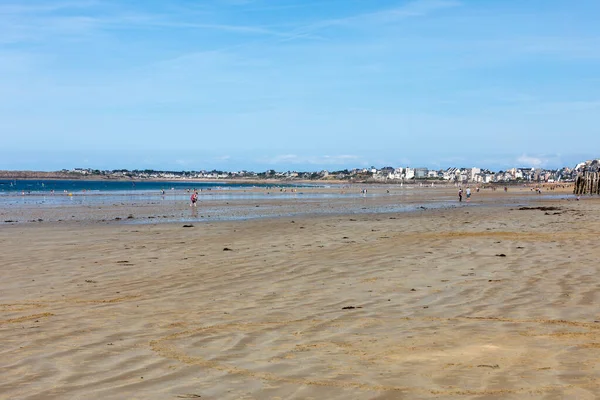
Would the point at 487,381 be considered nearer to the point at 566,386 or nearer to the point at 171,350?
the point at 566,386

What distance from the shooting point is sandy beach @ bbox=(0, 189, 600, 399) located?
14.9 ft

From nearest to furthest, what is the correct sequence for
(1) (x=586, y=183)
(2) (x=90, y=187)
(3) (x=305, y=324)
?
(3) (x=305, y=324) → (1) (x=586, y=183) → (2) (x=90, y=187)

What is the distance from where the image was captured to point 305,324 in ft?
21.8

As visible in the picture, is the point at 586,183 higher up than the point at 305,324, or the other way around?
the point at 586,183

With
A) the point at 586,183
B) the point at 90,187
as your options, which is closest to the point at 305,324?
the point at 586,183

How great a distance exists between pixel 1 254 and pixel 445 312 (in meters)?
11.7

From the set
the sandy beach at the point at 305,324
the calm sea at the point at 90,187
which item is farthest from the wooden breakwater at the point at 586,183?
the sandy beach at the point at 305,324

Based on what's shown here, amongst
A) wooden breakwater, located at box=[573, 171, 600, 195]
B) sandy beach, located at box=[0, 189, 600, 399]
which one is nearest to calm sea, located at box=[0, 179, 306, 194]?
wooden breakwater, located at box=[573, 171, 600, 195]

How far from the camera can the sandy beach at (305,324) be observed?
4543mm

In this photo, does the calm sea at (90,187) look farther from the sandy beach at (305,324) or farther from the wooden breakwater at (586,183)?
the sandy beach at (305,324)

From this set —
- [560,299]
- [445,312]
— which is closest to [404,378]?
[445,312]

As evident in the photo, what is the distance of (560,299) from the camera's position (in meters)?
7.80

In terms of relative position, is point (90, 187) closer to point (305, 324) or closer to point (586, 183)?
point (586, 183)

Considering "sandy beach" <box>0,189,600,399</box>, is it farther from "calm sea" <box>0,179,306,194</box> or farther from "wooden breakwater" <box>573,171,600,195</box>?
"calm sea" <box>0,179,306,194</box>
